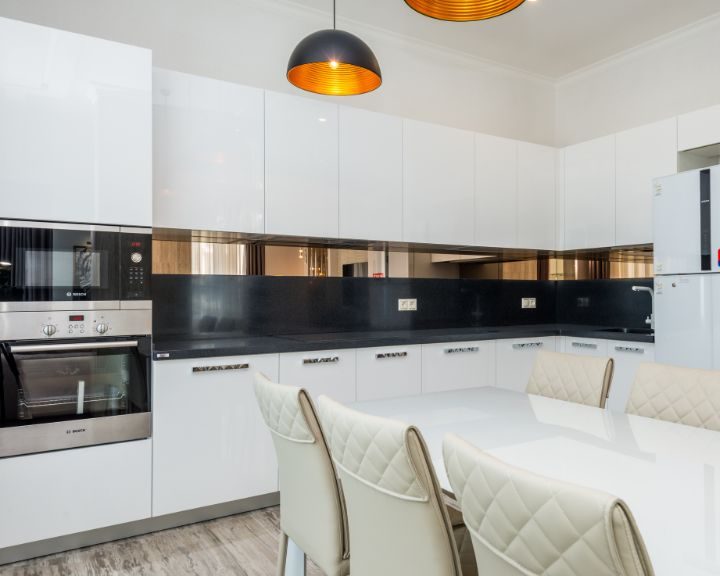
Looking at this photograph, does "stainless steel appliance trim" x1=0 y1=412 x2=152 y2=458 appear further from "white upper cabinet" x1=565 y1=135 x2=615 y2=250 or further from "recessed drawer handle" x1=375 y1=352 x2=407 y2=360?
"white upper cabinet" x1=565 y1=135 x2=615 y2=250

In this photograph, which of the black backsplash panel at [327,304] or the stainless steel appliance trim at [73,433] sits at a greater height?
the black backsplash panel at [327,304]

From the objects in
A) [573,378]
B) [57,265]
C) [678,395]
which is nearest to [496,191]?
[573,378]

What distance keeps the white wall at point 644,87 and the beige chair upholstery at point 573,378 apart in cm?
258

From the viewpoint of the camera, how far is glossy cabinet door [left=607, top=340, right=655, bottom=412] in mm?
3471

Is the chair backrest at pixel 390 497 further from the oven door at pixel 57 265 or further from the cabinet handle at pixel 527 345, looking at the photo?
the cabinet handle at pixel 527 345

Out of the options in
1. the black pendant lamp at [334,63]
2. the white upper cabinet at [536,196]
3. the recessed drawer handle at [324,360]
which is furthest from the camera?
the white upper cabinet at [536,196]

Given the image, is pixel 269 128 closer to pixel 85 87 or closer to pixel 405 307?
pixel 85 87

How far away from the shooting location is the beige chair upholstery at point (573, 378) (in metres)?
2.14

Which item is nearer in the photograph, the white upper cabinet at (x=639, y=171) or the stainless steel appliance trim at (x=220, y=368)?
the stainless steel appliance trim at (x=220, y=368)

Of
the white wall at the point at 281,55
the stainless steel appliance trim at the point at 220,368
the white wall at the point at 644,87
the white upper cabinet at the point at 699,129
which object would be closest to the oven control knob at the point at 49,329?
the stainless steel appliance trim at the point at 220,368

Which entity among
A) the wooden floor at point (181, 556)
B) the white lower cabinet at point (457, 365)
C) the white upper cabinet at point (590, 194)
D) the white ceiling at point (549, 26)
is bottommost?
the wooden floor at point (181, 556)

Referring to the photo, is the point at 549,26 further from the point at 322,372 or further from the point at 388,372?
the point at 322,372

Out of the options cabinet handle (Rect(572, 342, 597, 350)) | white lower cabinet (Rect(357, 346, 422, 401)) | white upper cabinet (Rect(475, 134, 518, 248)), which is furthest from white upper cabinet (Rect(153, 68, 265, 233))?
cabinet handle (Rect(572, 342, 597, 350))

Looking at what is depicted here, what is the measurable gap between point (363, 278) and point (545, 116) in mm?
2369
